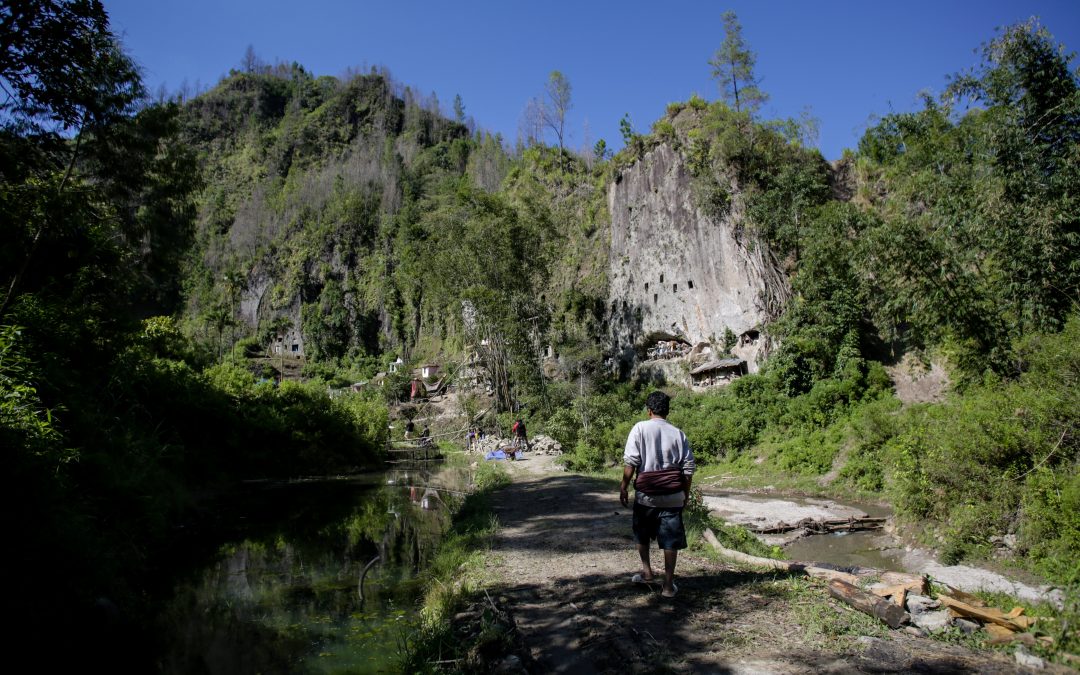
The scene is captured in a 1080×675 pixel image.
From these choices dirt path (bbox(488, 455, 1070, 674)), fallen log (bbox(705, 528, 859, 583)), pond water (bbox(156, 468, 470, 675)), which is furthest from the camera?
pond water (bbox(156, 468, 470, 675))

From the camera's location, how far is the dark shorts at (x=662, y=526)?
4.91 meters

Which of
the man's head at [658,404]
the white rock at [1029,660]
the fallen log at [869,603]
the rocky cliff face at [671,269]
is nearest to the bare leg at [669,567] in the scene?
the man's head at [658,404]

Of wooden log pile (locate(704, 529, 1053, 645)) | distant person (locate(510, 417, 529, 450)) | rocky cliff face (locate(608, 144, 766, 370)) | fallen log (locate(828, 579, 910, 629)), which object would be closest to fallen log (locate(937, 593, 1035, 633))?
wooden log pile (locate(704, 529, 1053, 645))

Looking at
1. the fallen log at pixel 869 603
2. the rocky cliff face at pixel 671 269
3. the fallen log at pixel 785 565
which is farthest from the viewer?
the rocky cliff face at pixel 671 269

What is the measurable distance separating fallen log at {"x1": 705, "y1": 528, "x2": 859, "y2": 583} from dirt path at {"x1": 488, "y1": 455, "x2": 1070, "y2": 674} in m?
0.29

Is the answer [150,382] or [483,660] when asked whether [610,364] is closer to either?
[150,382]

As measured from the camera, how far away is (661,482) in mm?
4945

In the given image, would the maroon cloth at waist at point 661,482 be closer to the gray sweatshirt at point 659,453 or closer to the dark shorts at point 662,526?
the gray sweatshirt at point 659,453

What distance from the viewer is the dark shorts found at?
4.91m

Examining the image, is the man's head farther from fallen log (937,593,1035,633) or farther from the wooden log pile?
fallen log (937,593,1035,633)

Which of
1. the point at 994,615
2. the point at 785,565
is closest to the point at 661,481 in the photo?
the point at 785,565

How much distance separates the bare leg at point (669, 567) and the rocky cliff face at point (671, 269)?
70.4 ft

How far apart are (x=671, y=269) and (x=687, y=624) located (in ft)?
90.0

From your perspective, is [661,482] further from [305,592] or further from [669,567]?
[305,592]
